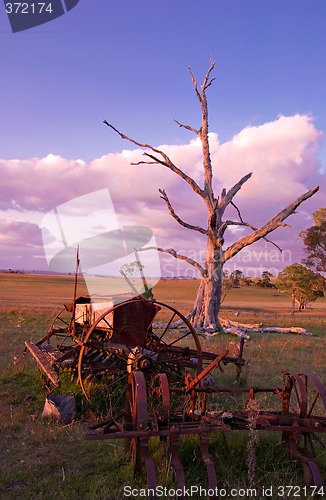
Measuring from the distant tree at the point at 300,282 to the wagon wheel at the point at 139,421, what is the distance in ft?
130

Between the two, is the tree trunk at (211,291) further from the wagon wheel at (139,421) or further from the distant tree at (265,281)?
the distant tree at (265,281)

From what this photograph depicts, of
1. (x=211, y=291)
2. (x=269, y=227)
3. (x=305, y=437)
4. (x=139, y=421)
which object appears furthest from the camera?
(x=211, y=291)

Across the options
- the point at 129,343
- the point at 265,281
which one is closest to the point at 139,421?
the point at 129,343

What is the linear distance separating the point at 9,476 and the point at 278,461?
9.29 ft

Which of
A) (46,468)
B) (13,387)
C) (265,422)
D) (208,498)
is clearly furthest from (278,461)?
(13,387)

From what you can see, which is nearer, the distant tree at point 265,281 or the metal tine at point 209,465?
the metal tine at point 209,465

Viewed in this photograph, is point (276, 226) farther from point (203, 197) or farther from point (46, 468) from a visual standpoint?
point (46, 468)

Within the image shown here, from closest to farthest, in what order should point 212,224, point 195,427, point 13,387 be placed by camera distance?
point 195,427 → point 13,387 → point 212,224

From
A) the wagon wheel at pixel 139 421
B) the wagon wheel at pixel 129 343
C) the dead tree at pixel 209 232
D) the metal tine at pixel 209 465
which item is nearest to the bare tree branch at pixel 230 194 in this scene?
the dead tree at pixel 209 232

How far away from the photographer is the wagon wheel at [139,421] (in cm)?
391

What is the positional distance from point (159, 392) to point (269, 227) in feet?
45.4

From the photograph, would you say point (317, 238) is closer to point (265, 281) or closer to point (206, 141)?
point (206, 141)

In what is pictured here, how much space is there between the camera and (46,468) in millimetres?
4852

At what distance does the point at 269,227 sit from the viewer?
18.3 meters
